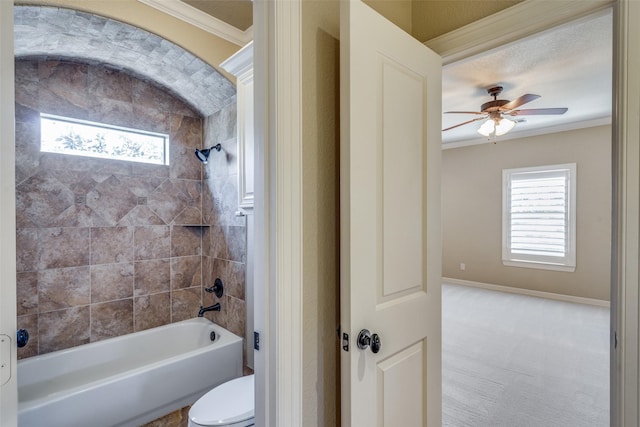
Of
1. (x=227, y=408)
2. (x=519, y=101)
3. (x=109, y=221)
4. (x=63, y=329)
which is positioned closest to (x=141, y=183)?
(x=109, y=221)

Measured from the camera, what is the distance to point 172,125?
3062 millimetres

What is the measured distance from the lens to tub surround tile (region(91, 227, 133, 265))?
2.63 meters

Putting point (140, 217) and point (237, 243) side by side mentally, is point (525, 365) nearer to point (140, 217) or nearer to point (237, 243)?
point (237, 243)

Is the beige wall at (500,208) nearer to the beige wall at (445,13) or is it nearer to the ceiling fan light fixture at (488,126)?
the ceiling fan light fixture at (488,126)

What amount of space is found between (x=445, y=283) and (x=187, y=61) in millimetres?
5537

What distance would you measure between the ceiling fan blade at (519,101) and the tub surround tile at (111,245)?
3.69m

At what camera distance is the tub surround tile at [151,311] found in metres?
2.83

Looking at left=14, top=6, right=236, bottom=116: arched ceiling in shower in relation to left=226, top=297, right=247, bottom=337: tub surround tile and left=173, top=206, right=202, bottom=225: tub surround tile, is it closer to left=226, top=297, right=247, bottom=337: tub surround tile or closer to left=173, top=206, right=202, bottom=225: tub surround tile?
left=173, top=206, right=202, bottom=225: tub surround tile

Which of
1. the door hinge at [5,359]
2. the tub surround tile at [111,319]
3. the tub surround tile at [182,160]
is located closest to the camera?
the door hinge at [5,359]

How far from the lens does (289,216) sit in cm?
103

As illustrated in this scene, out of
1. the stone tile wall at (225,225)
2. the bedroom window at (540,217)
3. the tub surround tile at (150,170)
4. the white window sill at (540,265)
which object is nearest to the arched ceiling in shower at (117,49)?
the stone tile wall at (225,225)

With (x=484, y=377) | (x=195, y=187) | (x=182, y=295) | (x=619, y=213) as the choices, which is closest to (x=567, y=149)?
(x=484, y=377)

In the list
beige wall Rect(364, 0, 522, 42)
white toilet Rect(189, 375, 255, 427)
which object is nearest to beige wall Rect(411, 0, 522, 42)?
beige wall Rect(364, 0, 522, 42)

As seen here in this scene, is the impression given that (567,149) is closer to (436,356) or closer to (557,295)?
(557,295)
